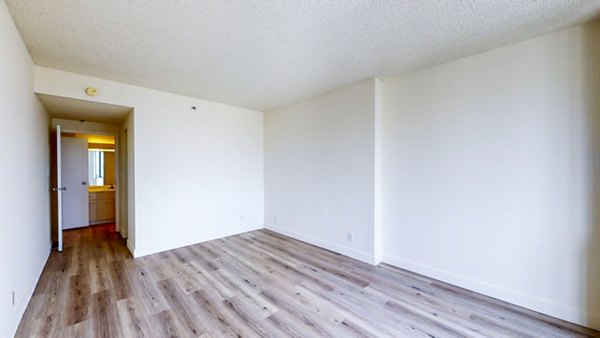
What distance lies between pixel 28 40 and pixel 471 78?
169 inches

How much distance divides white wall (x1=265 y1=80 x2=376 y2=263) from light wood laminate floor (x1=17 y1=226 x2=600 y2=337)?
51 cm

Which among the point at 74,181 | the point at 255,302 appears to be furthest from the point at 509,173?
the point at 74,181

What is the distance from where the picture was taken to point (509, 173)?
2391 millimetres

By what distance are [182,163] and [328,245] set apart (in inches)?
105

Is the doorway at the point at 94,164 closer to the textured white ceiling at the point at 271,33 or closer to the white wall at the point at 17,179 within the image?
the white wall at the point at 17,179

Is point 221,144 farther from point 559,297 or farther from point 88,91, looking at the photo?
point 559,297

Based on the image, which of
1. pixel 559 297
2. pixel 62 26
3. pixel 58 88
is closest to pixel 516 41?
pixel 559 297

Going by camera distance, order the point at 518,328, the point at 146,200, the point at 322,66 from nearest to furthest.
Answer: the point at 518,328, the point at 322,66, the point at 146,200

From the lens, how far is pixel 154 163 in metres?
3.74

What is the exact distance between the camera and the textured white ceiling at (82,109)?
3.22m

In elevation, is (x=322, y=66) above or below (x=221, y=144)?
above

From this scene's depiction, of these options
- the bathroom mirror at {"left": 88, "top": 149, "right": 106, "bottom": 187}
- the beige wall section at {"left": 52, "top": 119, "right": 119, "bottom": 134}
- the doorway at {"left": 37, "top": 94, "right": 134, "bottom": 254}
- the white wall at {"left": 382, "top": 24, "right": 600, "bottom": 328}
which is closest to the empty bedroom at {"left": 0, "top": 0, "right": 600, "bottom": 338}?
the white wall at {"left": 382, "top": 24, "right": 600, "bottom": 328}

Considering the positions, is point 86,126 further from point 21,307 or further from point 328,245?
point 328,245

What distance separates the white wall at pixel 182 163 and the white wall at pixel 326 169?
534mm
